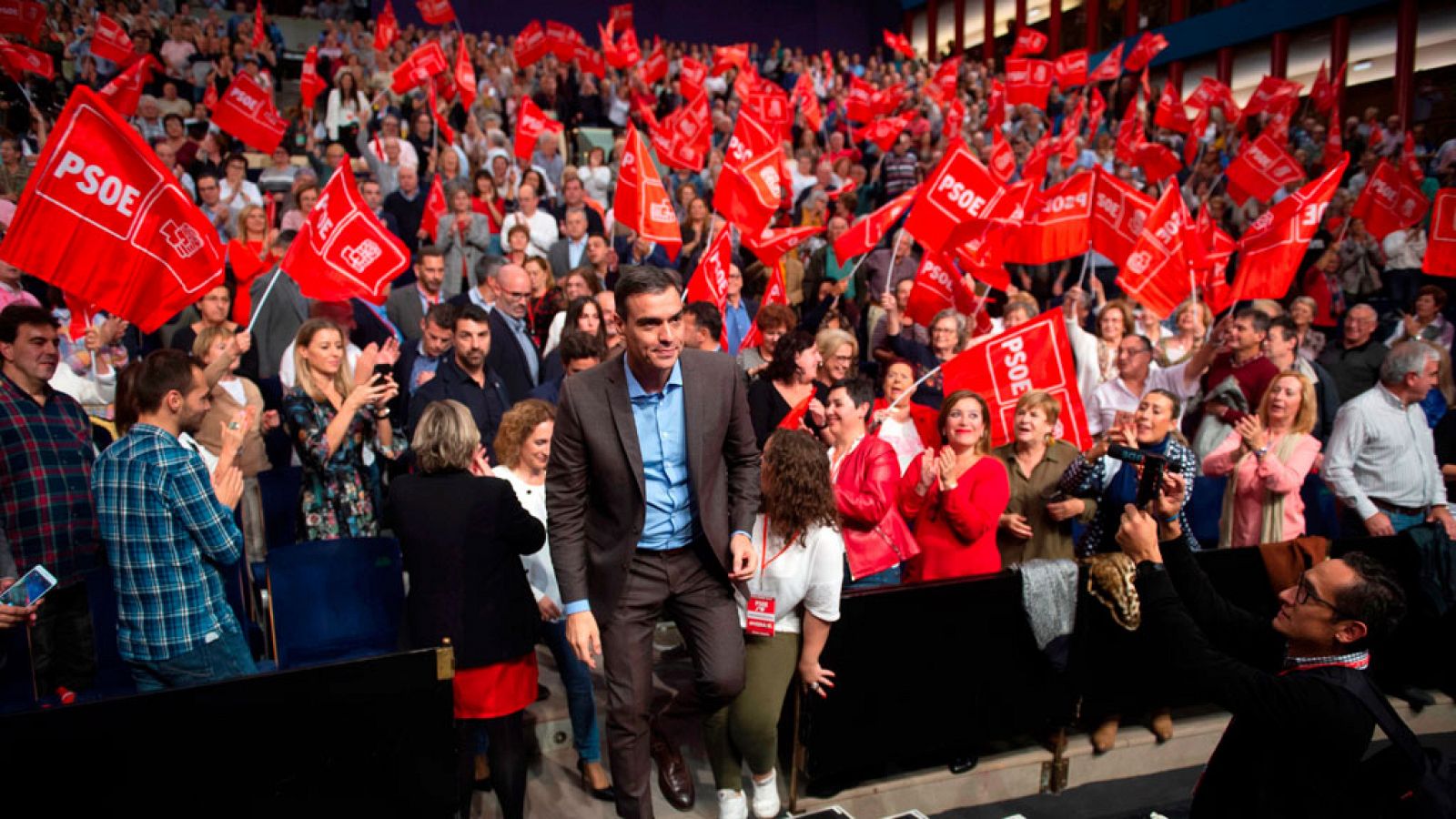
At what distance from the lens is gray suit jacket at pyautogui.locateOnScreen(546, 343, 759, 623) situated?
3.43 meters

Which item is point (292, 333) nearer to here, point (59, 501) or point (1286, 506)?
point (59, 501)

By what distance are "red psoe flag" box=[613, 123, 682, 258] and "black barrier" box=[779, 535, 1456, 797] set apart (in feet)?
15.9

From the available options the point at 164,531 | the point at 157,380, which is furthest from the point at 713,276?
the point at 164,531

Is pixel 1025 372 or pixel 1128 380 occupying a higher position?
pixel 1025 372

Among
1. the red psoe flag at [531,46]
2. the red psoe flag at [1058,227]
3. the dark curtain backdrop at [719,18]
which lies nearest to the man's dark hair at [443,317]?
the red psoe flag at [1058,227]

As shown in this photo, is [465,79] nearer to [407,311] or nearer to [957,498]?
[407,311]

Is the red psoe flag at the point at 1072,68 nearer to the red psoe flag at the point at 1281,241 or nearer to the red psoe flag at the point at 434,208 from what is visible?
the red psoe flag at the point at 1281,241

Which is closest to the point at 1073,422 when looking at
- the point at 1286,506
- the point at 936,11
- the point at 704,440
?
the point at 1286,506

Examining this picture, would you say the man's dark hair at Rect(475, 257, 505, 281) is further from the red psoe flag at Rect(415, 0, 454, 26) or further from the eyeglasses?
the red psoe flag at Rect(415, 0, 454, 26)

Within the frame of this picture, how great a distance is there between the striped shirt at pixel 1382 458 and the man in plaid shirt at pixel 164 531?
6107 mm

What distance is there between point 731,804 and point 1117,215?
6.81m

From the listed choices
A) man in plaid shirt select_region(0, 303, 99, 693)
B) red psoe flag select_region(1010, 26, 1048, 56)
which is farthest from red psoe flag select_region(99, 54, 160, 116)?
red psoe flag select_region(1010, 26, 1048, 56)

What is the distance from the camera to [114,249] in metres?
5.12

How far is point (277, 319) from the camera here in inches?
297
